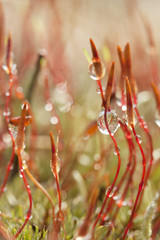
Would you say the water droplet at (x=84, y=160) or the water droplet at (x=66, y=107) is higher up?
the water droplet at (x=66, y=107)

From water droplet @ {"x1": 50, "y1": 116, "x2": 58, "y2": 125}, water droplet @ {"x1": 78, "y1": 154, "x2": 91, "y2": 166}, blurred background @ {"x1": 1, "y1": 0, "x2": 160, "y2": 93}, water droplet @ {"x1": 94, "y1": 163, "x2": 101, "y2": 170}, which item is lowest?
water droplet @ {"x1": 78, "y1": 154, "x2": 91, "y2": 166}

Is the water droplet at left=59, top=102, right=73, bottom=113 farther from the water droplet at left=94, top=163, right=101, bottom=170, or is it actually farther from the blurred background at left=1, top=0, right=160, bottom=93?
the water droplet at left=94, top=163, right=101, bottom=170

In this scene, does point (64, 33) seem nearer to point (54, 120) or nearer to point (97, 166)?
point (54, 120)

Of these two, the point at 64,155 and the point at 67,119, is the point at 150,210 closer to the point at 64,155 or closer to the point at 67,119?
the point at 64,155

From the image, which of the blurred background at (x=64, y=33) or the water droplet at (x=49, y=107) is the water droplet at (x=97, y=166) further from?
the blurred background at (x=64, y=33)

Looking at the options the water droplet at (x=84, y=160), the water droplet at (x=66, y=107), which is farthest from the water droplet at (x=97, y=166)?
the water droplet at (x=66, y=107)

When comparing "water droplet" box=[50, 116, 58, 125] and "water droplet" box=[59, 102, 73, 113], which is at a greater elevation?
"water droplet" box=[59, 102, 73, 113]

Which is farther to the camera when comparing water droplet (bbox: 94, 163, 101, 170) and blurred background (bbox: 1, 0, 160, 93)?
blurred background (bbox: 1, 0, 160, 93)

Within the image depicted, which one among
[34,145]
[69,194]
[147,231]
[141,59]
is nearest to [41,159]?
[34,145]

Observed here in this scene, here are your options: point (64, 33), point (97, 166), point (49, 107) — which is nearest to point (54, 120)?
point (49, 107)

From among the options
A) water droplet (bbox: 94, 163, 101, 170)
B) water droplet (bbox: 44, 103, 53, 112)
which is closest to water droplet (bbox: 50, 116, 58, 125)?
water droplet (bbox: 44, 103, 53, 112)

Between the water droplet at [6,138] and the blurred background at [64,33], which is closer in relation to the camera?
the water droplet at [6,138]

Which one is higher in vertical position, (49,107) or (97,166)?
(49,107)
